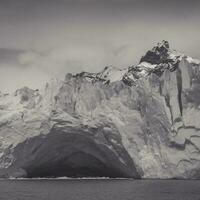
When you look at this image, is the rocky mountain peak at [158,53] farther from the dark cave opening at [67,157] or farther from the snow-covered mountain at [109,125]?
the dark cave opening at [67,157]

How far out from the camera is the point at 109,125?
8050 cm

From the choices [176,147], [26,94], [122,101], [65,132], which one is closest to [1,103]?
[26,94]

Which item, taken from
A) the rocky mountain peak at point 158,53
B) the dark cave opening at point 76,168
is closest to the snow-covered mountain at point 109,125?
the dark cave opening at point 76,168

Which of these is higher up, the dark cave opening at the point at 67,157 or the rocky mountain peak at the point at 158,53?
the rocky mountain peak at the point at 158,53

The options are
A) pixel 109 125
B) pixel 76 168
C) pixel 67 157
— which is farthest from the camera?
pixel 76 168

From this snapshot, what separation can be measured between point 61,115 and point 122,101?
1263cm

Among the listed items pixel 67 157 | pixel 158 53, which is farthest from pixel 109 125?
pixel 158 53

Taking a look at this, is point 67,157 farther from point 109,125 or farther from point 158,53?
point 158,53

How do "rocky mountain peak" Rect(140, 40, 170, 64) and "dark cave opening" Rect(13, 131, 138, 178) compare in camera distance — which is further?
"rocky mountain peak" Rect(140, 40, 170, 64)

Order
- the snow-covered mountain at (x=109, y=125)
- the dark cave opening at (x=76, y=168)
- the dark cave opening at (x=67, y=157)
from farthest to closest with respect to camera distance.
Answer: the dark cave opening at (x=76, y=168)
the snow-covered mountain at (x=109, y=125)
the dark cave opening at (x=67, y=157)

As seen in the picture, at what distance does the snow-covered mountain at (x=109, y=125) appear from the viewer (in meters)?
79.3

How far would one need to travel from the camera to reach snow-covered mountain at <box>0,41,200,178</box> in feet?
260

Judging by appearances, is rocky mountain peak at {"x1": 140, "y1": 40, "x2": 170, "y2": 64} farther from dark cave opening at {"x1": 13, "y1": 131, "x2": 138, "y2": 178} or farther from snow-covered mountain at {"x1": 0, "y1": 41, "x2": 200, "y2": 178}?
dark cave opening at {"x1": 13, "y1": 131, "x2": 138, "y2": 178}

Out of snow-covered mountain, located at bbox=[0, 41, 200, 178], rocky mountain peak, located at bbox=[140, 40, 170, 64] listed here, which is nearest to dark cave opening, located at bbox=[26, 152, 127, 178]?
snow-covered mountain, located at bbox=[0, 41, 200, 178]
